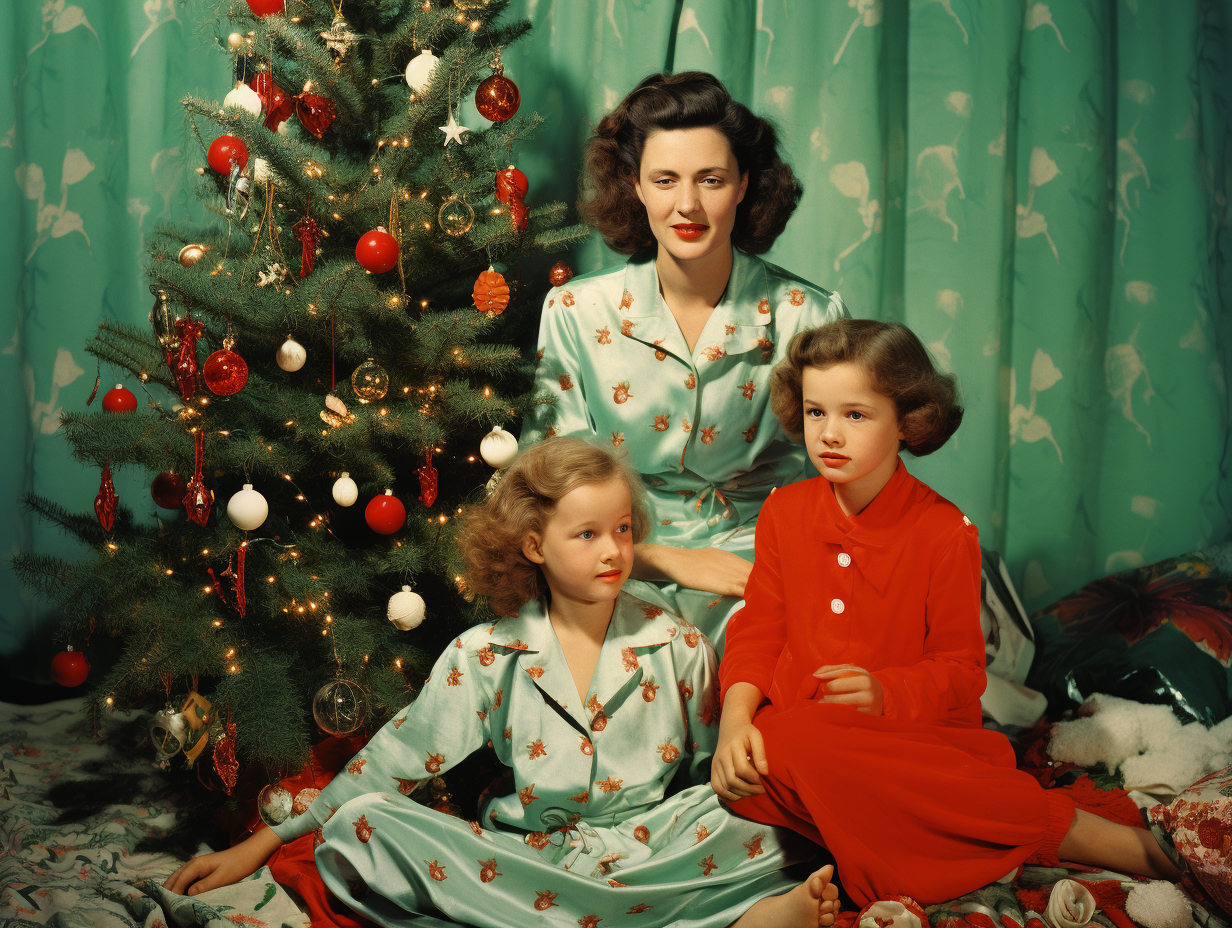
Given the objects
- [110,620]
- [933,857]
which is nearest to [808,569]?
[933,857]

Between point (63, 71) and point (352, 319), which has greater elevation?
point (63, 71)

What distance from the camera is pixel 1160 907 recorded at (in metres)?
1.36

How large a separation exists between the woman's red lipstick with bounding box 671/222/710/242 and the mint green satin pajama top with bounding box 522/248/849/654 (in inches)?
6.9

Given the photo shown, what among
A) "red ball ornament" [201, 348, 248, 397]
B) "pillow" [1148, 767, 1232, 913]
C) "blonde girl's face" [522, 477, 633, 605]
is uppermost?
"red ball ornament" [201, 348, 248, 397]

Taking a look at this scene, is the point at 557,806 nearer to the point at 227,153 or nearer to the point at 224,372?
the point at 224,372

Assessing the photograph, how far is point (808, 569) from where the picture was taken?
157cm

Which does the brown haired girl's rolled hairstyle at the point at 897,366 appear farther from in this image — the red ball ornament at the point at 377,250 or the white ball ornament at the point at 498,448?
the red ball ornament at the point at 377,250

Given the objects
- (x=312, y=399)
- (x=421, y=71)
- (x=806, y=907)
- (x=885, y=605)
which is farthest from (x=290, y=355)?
(x=806, y=907)

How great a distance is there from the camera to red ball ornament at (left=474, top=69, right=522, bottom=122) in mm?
1905

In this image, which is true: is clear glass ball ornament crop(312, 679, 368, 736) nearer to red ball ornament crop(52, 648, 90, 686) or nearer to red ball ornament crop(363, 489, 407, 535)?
red ball ornament crop(363, 489, 407, 535)

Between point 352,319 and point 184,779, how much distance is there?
1056mm

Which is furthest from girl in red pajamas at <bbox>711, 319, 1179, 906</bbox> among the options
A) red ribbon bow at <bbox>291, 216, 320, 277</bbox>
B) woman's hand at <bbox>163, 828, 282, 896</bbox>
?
red ribbon bow at <bbox>291, 216, 320, 277</bbox>

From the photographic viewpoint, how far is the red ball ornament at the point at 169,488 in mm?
1771

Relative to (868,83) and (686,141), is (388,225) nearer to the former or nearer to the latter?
(686,141)
